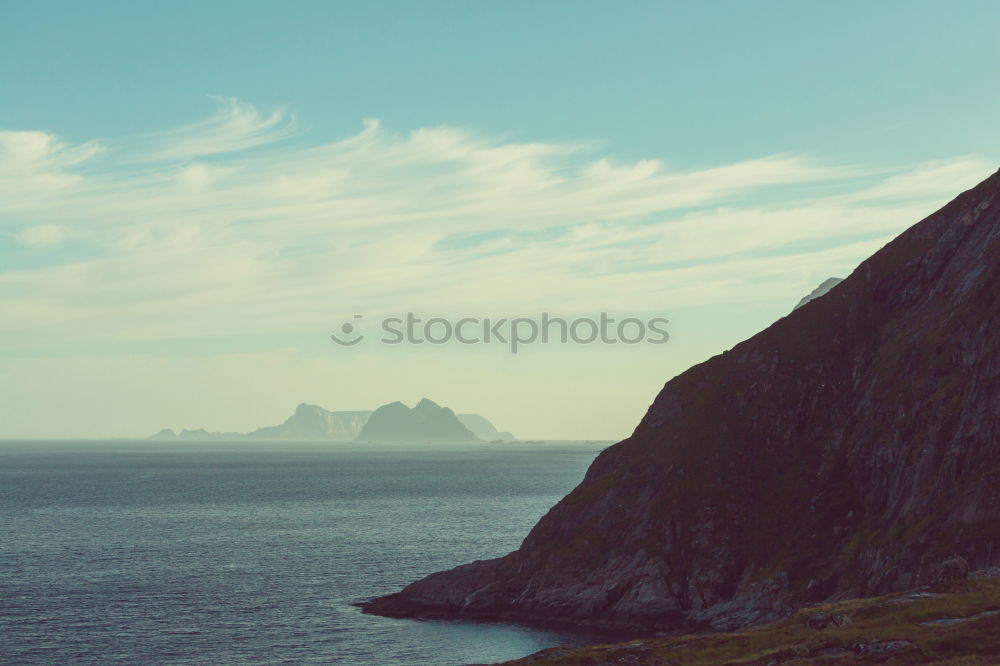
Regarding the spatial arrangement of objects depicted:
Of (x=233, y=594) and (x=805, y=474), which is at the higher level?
(x=805, y=474)

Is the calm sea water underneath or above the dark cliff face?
underneath

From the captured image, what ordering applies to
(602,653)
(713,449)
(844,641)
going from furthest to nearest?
1. (713,449)
2. (602,653)
3. (844,641)

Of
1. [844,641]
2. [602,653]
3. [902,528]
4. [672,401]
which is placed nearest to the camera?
[844,641]

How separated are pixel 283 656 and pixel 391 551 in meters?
68.3

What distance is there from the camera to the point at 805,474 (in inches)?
4697

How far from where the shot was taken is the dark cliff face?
98875mm

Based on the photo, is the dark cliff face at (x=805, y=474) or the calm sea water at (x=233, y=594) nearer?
the calm sea water at (x=233, y=594)

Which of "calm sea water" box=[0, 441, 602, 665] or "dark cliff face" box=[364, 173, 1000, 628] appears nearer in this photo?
"calm sea water" box=[0, 441, 602, 665]

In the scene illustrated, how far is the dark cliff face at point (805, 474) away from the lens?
98.9m

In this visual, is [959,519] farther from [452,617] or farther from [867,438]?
[452,617]

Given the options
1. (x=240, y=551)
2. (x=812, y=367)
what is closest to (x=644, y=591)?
(x=812, y=367)

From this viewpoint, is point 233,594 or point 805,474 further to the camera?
point 233,594

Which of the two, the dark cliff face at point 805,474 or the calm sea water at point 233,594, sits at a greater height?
the dark cliff face at point 805,474

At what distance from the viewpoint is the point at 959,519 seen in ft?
301
